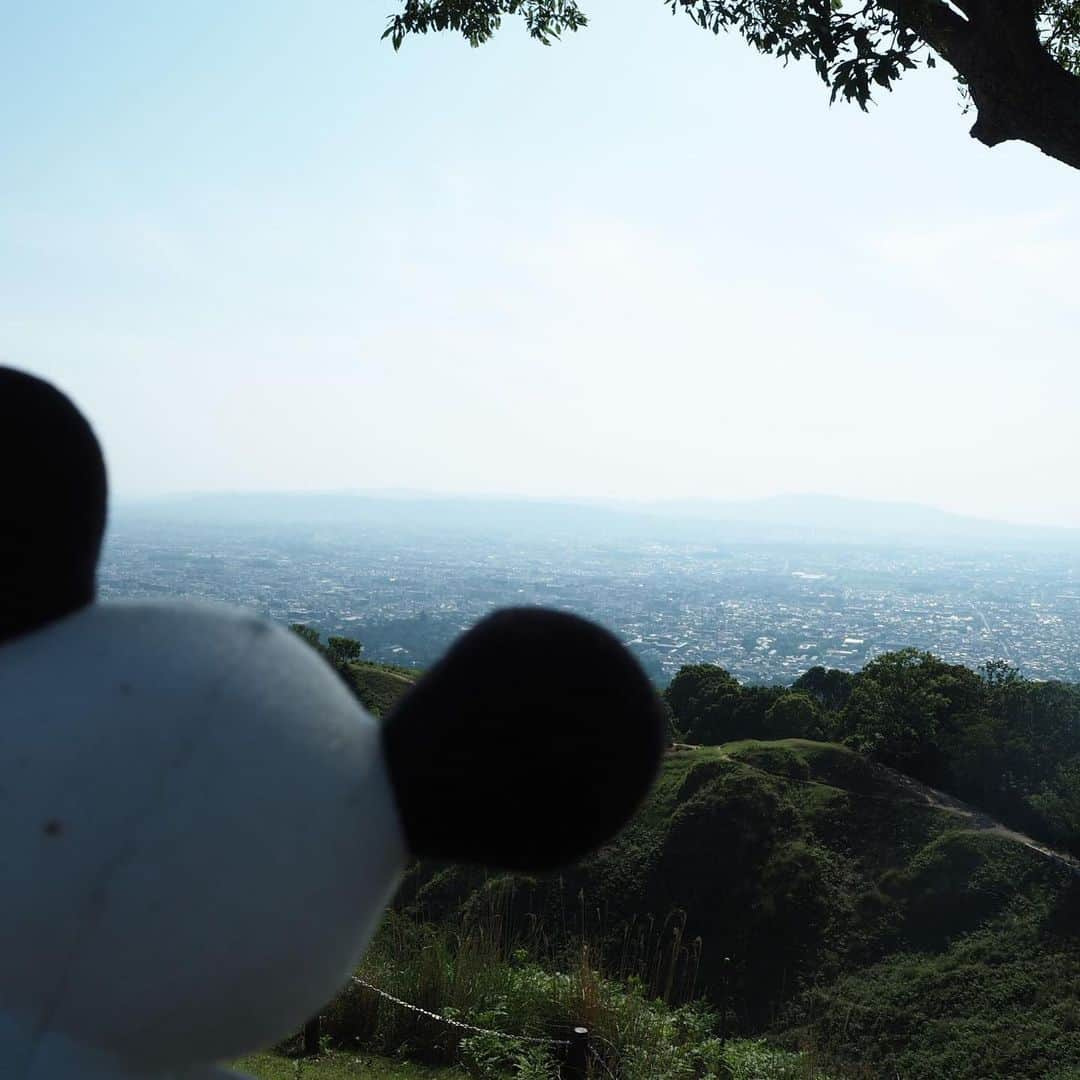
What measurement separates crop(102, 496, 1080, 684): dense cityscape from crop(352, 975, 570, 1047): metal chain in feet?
24.9

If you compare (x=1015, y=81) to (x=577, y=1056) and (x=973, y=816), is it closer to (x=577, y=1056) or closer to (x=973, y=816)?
(x=577, y=1056)

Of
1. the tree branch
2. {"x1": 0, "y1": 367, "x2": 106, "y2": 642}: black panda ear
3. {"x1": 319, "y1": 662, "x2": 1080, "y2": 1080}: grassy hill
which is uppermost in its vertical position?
the tree branch

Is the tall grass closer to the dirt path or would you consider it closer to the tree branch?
the tree branch

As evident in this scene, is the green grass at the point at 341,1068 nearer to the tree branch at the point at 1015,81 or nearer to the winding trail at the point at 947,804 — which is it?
the tree branch at the point at 1015,81

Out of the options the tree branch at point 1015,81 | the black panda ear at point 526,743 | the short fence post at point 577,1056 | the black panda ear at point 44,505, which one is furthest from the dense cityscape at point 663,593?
the black panda ear at point 526,743

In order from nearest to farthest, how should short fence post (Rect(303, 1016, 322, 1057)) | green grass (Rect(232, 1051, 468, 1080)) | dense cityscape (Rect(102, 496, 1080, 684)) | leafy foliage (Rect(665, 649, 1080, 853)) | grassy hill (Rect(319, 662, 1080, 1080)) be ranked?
green grass (Rect(232, 1051, 468, 1080)) → short fence post (Rect(303, 1016, 322, 1057)) → grassy hill (Rect(319, 662, 1080, 1080)) → leafy foliage (Rect(665, 649, 1080, 853)) → dense cityscape (Rect(102, 496, 1080, 684))

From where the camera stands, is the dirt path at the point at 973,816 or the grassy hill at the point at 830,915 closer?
A: the grassy hill at the point at 830,915

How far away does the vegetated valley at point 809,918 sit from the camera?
4.93m

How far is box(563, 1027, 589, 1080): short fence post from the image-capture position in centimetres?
435

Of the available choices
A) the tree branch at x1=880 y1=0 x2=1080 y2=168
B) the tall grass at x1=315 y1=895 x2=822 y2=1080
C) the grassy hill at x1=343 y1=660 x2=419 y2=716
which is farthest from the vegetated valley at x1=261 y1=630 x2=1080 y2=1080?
the tree branch at x1=880 y1=0 x2=1080 y2=168

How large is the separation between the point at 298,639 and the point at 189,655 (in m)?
0.16

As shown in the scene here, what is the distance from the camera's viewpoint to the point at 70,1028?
1144mm

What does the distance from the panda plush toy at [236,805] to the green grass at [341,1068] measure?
3.76m

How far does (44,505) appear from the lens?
1.30 metres
